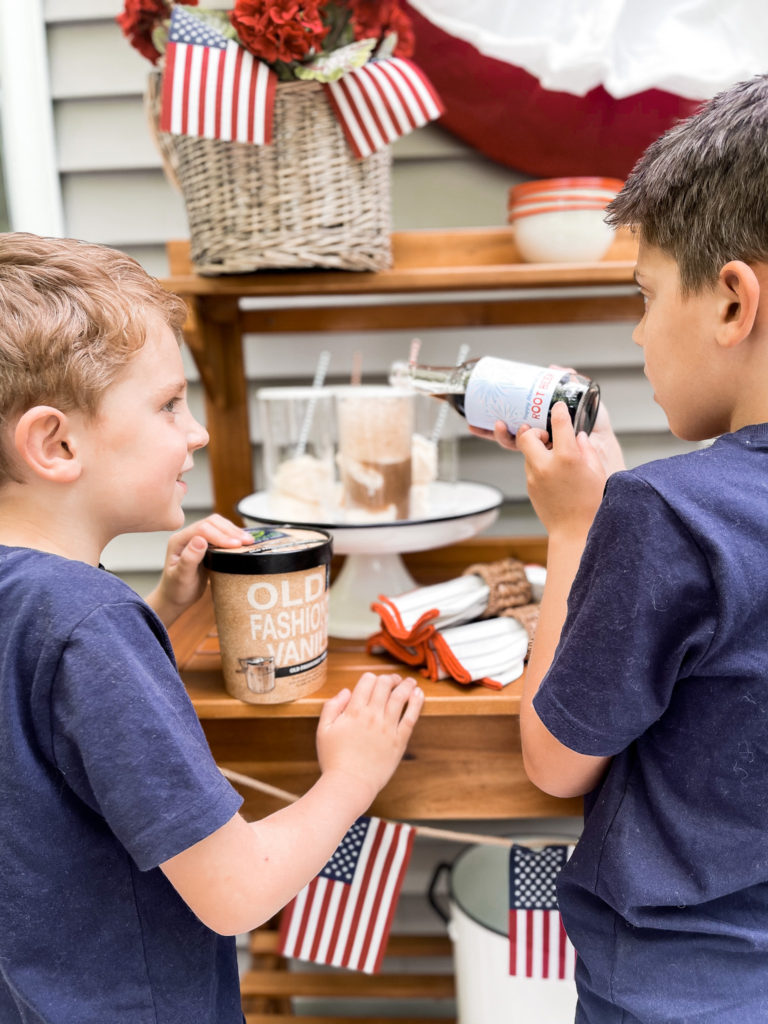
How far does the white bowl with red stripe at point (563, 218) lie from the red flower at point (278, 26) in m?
0.37

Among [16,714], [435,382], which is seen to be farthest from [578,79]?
[16,714]

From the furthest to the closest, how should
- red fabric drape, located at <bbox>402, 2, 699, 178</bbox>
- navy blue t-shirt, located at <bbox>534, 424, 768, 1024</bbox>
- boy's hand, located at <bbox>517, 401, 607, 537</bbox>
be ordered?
red fabric drape, located at <bbox>402, 2, 699, 178</bbox>, boy's hand, located at <bbox>517, 401, 607, 537</bbox>, navy blue t-shirt, located at <bbox>534, 424, 768, 1024</bbox>

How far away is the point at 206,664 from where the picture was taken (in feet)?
3.18

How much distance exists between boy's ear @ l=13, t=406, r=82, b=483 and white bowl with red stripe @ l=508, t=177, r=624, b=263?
29.9 inches

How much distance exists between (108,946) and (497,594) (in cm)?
59

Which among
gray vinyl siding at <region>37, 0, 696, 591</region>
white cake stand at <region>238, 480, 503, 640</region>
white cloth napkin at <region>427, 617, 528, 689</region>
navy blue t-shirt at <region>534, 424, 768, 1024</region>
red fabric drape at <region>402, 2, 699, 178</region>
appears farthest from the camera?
gray vinyl siding at <region>37, 0, 696, 591</region>

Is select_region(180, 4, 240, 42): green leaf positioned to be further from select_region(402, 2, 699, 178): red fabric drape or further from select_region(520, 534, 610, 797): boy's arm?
select_region(520, 534, 610, 797): boy's arm

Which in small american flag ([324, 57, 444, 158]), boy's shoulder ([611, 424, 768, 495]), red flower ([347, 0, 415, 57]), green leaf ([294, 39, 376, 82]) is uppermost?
red flower ([347, 0, 415, 57])

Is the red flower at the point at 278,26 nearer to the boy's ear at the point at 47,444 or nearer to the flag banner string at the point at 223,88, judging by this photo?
the flag banner string at the point at 223,88

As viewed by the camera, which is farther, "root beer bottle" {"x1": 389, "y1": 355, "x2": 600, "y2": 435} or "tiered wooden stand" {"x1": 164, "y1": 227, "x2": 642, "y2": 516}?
"tiered wooden stand" {"x1": 164, "y1": 227, "x2": 642, "y2": 516}

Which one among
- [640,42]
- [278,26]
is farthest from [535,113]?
[278,26]

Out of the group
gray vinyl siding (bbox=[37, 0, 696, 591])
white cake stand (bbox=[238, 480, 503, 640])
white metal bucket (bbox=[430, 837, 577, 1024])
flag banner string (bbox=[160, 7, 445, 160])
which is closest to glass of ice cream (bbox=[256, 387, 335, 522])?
white cake stand (bbox=[238, 480, 503, 640])

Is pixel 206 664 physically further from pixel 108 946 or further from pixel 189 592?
pixel 108 946

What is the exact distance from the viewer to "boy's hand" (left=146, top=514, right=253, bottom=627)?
33.6 inches
